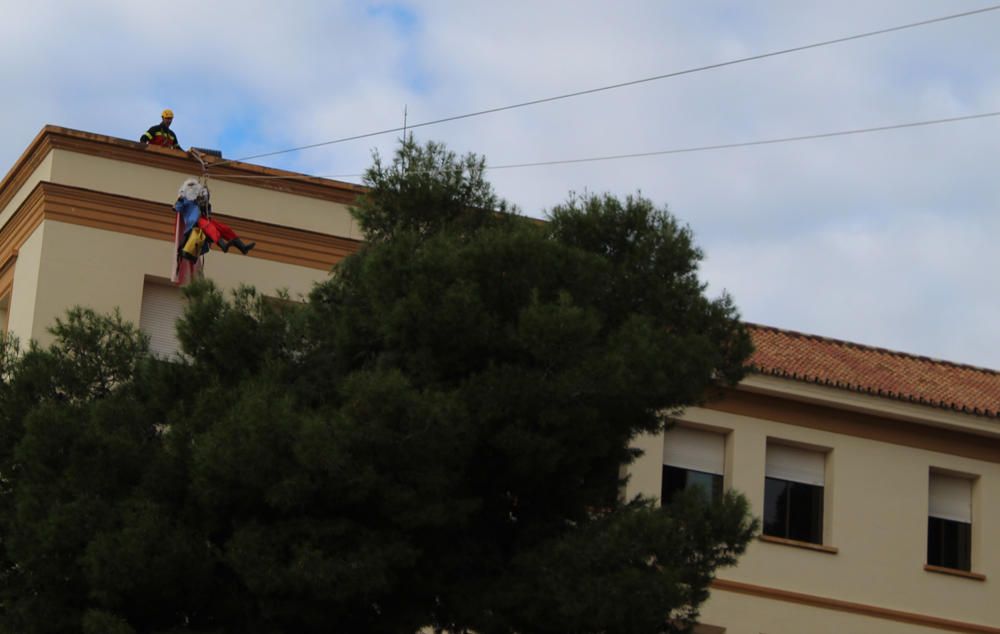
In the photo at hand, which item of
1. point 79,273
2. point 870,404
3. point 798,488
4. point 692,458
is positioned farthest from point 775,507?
point 79,273

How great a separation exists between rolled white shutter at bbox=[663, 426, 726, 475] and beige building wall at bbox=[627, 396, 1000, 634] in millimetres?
198

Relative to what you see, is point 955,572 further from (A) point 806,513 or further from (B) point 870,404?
(B) point 870,404

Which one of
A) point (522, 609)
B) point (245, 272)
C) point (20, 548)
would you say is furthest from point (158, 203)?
point (522, 609)

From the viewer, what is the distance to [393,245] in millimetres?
18750

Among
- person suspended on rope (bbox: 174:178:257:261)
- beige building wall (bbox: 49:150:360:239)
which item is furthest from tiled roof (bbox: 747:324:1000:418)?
person suspended on rope (bbox: 174:178:257:261)

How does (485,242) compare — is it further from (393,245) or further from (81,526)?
(81,526)

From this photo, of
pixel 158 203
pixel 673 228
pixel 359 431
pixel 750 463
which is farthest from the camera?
pixel 750 463

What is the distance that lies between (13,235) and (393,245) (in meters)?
11.0

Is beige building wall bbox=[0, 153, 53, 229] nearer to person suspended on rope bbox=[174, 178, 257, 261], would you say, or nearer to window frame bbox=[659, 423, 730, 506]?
person suspended on rope bbox=[174, 178, 257, 261]

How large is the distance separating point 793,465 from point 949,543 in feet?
9.09

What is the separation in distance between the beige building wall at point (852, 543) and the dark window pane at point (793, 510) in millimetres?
157

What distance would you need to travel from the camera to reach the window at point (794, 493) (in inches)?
1190

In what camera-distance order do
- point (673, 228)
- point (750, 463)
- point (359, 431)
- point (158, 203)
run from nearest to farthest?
point (359, 431)
point (673, 228)
point (158, 203)
point (750, 463)

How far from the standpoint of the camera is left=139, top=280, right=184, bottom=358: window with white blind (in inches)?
1073
